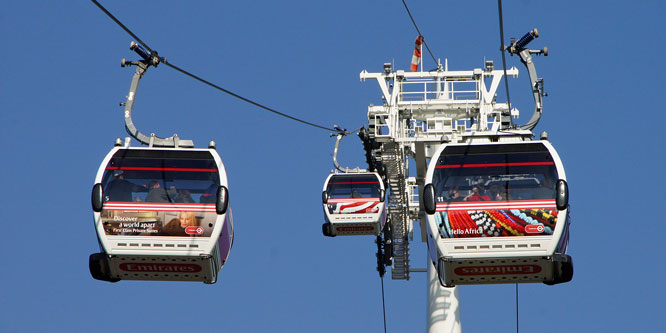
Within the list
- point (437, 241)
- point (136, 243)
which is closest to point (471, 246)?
point (437, 241)

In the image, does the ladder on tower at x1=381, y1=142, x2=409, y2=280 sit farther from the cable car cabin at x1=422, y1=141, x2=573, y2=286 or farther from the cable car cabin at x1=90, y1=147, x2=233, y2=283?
the cable car cabin at x1=90, y1=147, x2=233, y2=283

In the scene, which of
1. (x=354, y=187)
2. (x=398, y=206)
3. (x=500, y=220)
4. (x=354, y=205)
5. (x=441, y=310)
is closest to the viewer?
(x=500, y=220)

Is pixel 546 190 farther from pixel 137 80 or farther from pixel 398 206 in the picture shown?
pixel 398 206

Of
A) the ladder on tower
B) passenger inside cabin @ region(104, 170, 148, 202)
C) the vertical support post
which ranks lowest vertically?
the vertical support post

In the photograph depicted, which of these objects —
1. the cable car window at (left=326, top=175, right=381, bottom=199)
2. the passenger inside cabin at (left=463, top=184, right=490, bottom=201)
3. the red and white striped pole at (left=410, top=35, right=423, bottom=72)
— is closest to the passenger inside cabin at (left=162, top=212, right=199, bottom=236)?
the passenger inside cabin at (left=463, top=184, right=490, bottom=201)

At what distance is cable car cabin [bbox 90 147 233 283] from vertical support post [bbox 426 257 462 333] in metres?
22.7

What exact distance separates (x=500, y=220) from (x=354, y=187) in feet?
50.3

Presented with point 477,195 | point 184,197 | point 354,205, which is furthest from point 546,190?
point 354,205

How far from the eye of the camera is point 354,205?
33.8m

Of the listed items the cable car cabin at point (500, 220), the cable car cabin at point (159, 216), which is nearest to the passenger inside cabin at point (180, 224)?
the cable car cabin at point (159, 216)

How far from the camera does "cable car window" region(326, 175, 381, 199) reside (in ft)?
111

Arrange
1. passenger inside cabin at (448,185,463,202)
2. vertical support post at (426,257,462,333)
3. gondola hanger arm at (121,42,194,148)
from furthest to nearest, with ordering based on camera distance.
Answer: vertical support post at (426,257,462,333) < gondola hanger arm at (121,42,194,148) < passenger inside cabin at (448,185,463,202)

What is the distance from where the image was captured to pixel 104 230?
62.1 feet

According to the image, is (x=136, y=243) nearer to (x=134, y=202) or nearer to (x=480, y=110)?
(x=134, y=202)
